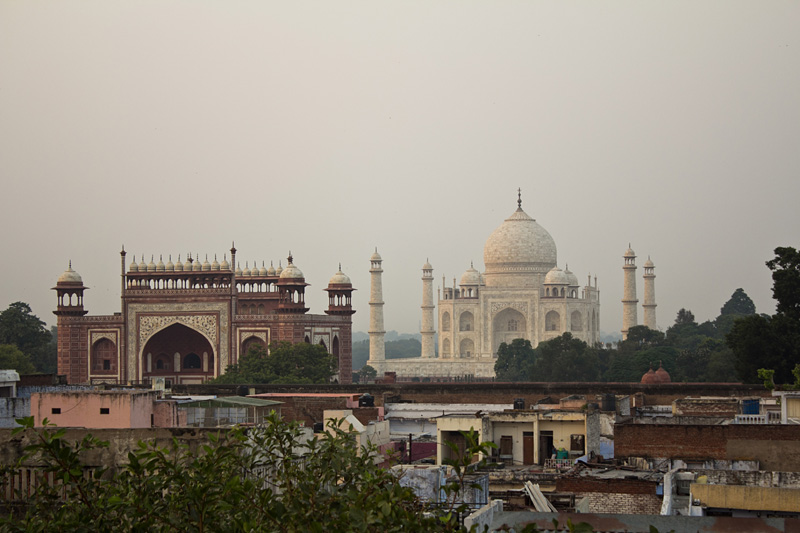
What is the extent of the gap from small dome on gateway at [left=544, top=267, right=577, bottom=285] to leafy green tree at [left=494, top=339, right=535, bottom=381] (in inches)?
160

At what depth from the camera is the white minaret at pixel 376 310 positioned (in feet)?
218

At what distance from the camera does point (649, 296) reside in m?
68.5

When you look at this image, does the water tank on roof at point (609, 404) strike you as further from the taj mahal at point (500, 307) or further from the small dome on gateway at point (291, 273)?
the taj mahal at point (500, 307)

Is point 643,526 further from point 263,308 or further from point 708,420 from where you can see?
point 263,308

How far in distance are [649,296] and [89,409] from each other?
5508 centimetres

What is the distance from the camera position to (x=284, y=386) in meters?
32.1

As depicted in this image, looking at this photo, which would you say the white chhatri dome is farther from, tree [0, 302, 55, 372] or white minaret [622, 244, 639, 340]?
tree [0, 302, 55, 372]

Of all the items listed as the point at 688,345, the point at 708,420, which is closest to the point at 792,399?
the point at 708,420

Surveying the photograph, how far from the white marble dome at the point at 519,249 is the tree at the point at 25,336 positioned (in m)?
23.4

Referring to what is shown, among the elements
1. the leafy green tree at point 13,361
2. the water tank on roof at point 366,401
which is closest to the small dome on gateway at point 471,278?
the leafy green tree at point 13,361

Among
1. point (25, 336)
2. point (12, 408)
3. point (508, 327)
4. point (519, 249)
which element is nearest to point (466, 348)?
point (508, 327)

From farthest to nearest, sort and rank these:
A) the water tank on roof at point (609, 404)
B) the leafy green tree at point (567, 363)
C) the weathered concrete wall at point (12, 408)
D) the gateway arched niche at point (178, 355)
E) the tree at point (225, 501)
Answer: the leafy green tree at point (567, 363) < the gateway arched niche at point (178, 355) < the water tank on roof at point (609, 404) < the weathered concrete wall at point (12, 408) < the tree at point (225, 501)

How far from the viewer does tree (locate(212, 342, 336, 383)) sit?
40.0m

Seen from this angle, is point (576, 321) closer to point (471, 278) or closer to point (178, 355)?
point (471, 278)
